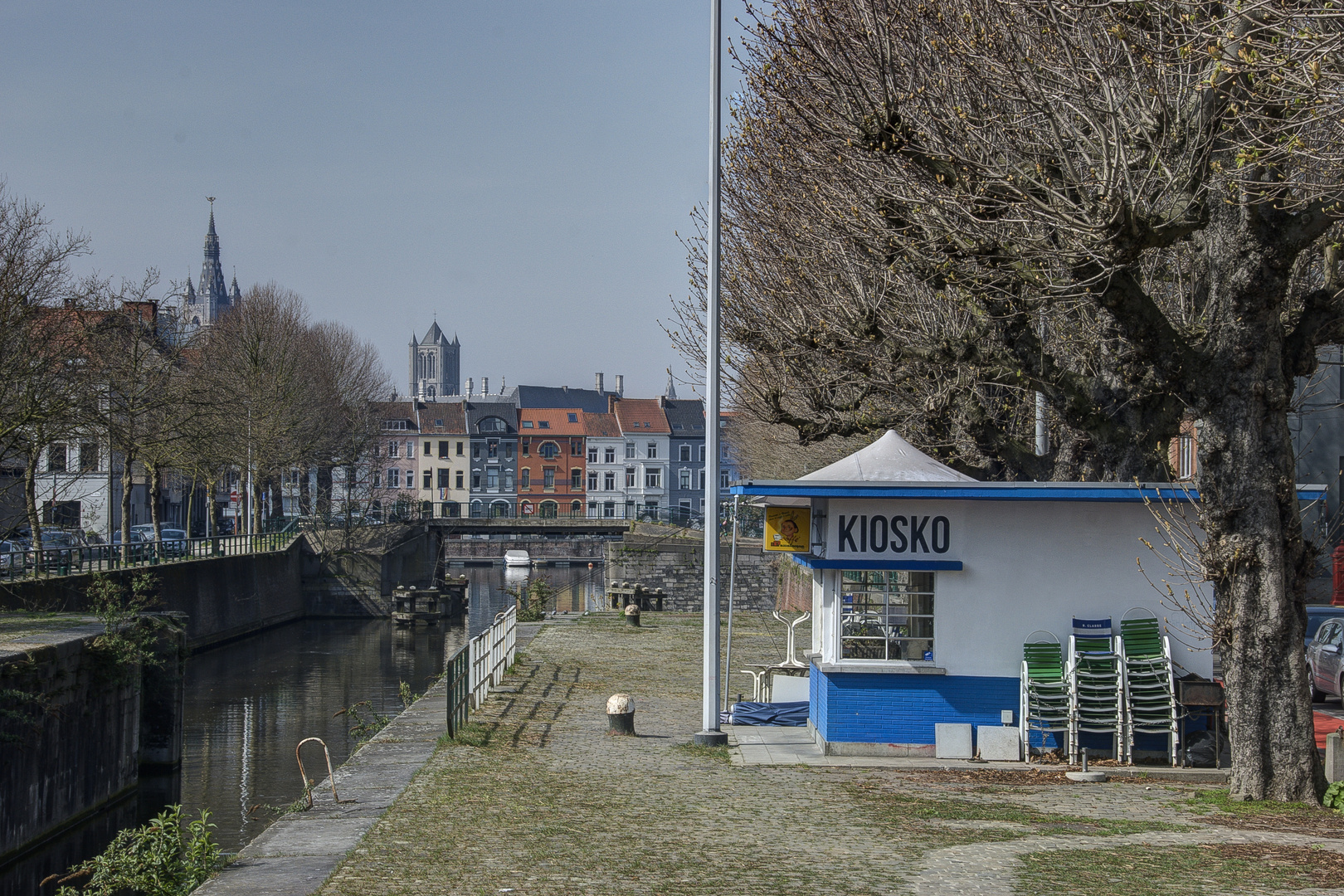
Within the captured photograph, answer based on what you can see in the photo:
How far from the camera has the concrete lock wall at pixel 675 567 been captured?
193ft

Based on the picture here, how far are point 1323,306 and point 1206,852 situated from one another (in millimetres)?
5413

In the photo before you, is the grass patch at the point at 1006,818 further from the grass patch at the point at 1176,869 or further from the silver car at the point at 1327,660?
the silver car at the point at 1327,660

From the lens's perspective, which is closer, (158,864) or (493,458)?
(158,864)

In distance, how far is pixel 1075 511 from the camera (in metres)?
14.2

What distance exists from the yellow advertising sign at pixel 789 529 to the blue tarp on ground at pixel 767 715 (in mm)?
3402

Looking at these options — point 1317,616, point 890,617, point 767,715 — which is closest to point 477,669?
point 767,715

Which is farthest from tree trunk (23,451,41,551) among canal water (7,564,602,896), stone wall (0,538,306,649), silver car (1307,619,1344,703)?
silver car (1307,619,1344,703)

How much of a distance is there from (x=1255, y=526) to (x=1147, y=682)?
2938 mm

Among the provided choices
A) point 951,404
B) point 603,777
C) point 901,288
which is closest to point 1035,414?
point 951,404

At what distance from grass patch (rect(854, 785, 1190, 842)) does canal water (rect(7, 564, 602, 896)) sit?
9.07 meters

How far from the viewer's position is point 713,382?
15.3 metres

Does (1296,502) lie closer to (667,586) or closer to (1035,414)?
(1035,414)

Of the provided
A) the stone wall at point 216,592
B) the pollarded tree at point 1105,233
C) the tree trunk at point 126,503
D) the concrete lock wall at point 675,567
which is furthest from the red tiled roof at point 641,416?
the pollarded tree at point 1105,233

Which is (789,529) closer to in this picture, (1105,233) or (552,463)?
(1105,233)
